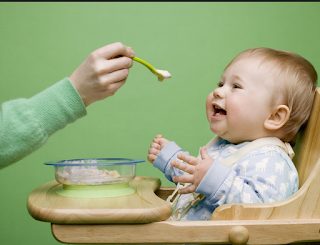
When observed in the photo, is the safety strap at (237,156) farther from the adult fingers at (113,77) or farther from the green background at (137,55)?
the green background at (137,55)

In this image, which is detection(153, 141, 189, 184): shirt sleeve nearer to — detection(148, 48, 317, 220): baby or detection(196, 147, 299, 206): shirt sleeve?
detection(148, 48, 317, 220): baby

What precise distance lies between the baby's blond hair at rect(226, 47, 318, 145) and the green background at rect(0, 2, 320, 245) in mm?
725

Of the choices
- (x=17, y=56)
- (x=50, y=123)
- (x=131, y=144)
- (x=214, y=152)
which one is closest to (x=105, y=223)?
(x=50, y=123)

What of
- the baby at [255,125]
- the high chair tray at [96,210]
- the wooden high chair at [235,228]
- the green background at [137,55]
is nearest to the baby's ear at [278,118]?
the baby at [255,125]

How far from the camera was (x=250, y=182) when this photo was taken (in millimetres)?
742

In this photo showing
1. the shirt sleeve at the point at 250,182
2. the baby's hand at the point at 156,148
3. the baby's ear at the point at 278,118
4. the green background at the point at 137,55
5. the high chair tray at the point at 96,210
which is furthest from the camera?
the green background at the point at 137,55

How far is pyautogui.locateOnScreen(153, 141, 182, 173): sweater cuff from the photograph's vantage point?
0.95 m

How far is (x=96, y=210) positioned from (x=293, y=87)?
50 centimetres

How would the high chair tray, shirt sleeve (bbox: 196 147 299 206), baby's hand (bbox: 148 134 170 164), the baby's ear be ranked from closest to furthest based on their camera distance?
the high chair tray → shirt sleeve (bbox: 196 147 299 206) → the baby's ear → baby's hand (bbox: 148 134 170 164)

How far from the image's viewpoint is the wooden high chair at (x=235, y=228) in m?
0.63

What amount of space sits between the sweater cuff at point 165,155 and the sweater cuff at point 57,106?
0.26 metres

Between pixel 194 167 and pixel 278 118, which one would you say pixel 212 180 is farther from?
pixel 278 118

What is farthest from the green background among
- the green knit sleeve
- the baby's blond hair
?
the green knit sleeve

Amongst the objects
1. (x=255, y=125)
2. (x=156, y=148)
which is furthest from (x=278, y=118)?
(x=156, y=148)
